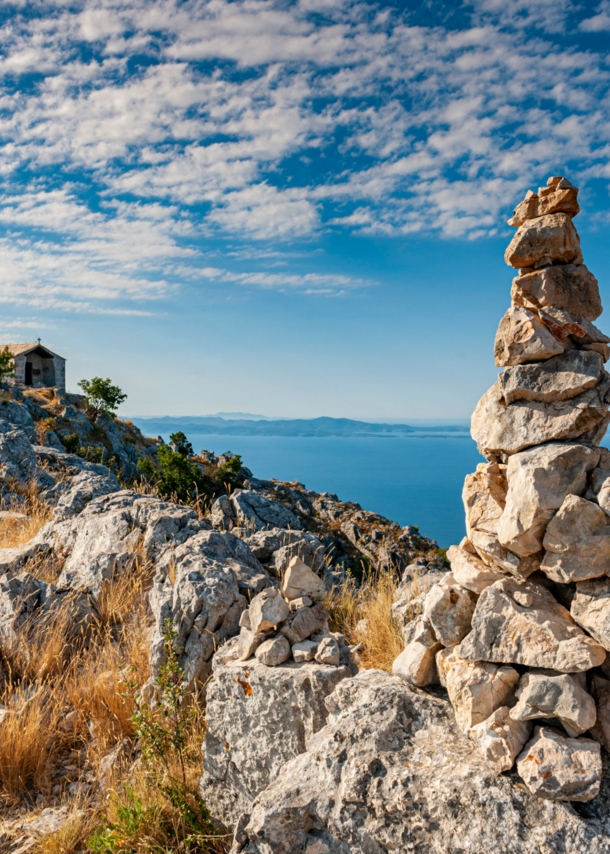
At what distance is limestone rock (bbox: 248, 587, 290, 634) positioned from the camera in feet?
14.6

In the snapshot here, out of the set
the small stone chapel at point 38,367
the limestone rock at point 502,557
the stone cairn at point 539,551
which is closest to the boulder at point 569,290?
the stone cairn at point 539,551

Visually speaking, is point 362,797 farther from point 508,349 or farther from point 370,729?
point 508,349

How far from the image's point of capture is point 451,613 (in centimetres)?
346

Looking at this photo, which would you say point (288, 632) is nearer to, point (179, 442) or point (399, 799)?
point (399, 799)

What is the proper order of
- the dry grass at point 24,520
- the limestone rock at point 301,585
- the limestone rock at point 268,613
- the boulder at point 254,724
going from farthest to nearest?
the dry grass at point 24,520 < the limestone rock at point 301,585 < the limestone rock at point 268,613 < the boulder at point 254,724

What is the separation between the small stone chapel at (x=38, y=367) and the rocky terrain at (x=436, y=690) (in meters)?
64.4

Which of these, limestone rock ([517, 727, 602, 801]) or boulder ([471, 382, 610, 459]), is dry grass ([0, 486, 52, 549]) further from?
limestone rock ([517, 727, 602, 801])

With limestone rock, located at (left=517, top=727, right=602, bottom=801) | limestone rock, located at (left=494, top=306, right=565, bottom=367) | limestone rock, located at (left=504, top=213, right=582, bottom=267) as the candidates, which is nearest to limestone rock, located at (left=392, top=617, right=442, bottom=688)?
limestone rock, located at (left=517, top=727, right=602, bottom=801)

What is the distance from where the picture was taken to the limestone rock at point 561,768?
8.81 feet

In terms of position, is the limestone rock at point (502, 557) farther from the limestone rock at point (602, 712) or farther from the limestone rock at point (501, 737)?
the limestone rock at point (501, 737)

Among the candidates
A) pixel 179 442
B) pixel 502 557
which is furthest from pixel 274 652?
pixel 179 442

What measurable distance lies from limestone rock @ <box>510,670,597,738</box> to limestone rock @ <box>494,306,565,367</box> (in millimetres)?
1879

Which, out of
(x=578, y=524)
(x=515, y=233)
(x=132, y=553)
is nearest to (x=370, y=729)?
(x=578, y=524)

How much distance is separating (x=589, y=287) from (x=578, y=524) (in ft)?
5.14
